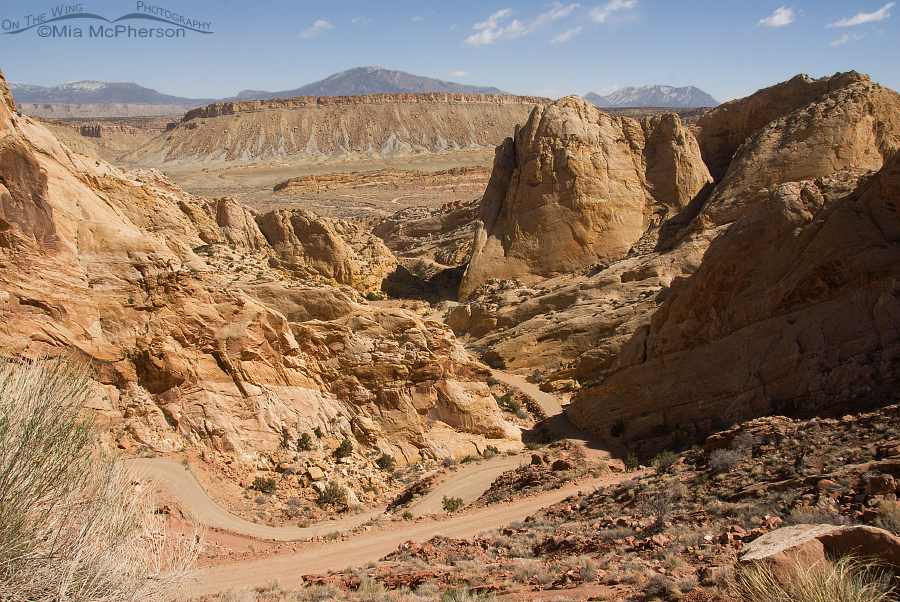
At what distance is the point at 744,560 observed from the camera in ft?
24.9

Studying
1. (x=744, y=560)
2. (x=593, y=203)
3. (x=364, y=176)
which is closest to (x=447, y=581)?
(x=744, y=560)

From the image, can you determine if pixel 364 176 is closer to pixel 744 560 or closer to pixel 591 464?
pixel 591 464

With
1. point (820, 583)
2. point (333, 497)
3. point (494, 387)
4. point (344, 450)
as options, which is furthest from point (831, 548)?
point (494, 387)

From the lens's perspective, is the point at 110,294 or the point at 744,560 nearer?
the point at 744,560

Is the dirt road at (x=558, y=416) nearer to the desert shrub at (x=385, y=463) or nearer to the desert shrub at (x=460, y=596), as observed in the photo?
the desert shrub at (x=385, y=463)

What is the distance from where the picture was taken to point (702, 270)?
23922mm

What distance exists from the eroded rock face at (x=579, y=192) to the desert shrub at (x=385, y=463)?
21636 mm

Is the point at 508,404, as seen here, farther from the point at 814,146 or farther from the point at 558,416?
the point at 814,146

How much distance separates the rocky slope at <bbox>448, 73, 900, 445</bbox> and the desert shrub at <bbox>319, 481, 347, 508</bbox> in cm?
1038

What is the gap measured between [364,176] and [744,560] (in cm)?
12651

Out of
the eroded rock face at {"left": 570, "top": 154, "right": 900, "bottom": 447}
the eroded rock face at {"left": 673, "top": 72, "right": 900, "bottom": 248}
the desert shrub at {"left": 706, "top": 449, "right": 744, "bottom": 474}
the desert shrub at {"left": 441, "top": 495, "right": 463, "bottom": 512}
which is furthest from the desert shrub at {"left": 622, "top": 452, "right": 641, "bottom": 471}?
the eroded rock face at {"left": 673, "top": 72, "right": 900, "bottom": 248}

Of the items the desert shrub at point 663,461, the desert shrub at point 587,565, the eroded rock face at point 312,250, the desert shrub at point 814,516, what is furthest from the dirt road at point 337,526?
the eroded rock face at point 312,250

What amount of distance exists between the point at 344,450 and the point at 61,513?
44.7ft

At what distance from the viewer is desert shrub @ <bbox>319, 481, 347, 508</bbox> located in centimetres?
1938
